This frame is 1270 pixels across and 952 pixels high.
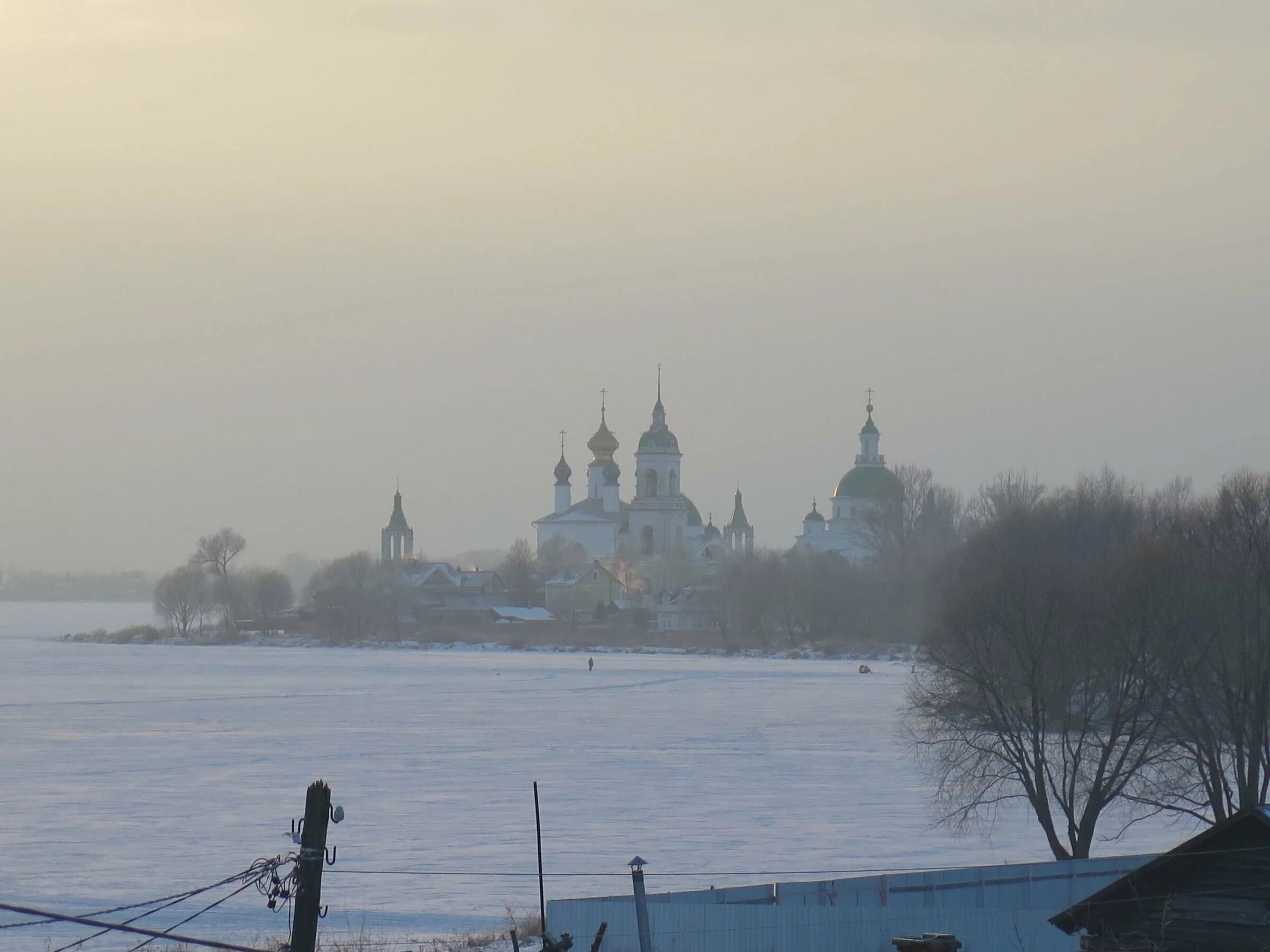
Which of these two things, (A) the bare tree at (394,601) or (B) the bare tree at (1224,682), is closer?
(B) the bare tree at (1224,682)

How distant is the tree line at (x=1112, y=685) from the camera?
25812 millimetres

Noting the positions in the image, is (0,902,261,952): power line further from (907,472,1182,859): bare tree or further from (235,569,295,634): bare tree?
(235,569,295,634): bare tree

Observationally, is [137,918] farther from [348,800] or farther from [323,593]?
[323,593]

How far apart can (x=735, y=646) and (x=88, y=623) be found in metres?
72.8

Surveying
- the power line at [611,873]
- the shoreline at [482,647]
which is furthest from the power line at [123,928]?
the shoreline at [482,647]

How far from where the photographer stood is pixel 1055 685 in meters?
27.5

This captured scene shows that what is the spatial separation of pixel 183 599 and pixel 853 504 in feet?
157

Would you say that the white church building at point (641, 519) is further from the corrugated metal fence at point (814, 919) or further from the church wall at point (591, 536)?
the corrugated metal fence at point (814, 919)

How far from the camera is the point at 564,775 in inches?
1143

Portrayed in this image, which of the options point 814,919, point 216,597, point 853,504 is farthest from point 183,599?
point 814,919

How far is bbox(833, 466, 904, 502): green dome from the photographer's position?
13512cm

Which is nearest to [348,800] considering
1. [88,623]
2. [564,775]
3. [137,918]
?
[564,775]

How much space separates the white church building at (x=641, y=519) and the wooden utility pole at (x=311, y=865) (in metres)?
122

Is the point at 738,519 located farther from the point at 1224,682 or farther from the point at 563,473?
the point at 1224,682
